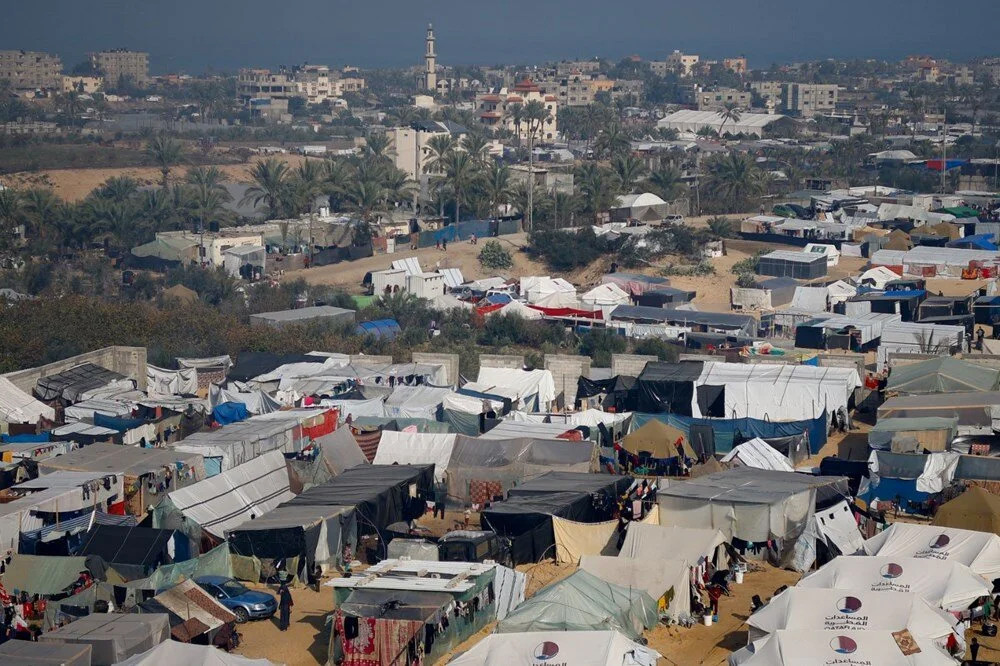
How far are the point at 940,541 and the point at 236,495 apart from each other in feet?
28.8

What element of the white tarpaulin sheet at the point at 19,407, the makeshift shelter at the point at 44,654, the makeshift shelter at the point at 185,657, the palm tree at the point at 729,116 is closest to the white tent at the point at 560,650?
the makeshift shelter at the point at 185,657

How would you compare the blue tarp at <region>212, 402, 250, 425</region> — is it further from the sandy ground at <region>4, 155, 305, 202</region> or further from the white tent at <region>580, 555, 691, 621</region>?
the sandy ground at <region>4, 155, 305, 202</region>

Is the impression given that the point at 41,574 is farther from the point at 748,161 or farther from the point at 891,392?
the point at 748,161

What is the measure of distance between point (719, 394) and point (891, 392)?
2.81 meters

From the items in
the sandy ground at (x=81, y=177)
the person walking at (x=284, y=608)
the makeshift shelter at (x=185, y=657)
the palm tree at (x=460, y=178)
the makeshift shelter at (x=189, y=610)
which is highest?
the palm tree at (x=460, y=178)

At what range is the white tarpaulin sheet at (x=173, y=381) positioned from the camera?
2645 cm

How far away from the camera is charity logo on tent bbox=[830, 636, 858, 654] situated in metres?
12.6

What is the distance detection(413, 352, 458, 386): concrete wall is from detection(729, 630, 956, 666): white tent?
44.8 feet

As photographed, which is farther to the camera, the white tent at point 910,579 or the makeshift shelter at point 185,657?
the white tent at point 910,579

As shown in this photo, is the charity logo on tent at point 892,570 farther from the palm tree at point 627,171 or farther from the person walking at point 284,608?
the palm tree at point 627,171

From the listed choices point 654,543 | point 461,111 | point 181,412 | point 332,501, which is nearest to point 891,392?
point 654,543

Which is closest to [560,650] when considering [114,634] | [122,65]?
[114,634]

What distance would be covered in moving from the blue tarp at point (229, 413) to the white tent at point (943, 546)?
11.3m

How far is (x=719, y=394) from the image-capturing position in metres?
23.7
